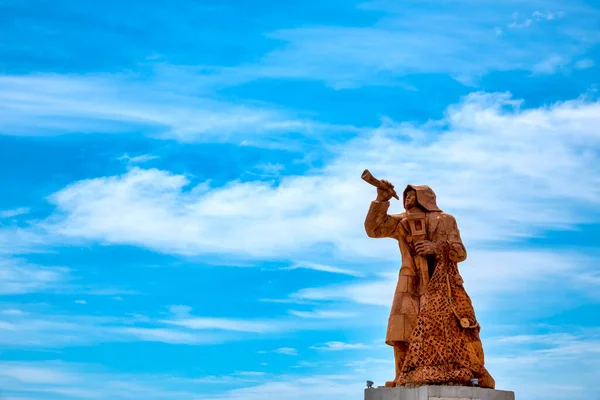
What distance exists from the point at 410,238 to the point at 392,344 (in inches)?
82.4

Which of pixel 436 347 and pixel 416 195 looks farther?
pixel 416 195

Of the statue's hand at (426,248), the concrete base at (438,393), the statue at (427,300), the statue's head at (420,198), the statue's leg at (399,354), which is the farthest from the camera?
the statue's head at (420,198)

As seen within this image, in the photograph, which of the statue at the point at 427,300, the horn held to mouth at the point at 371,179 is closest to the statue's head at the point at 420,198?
the statue at the point at 427,300

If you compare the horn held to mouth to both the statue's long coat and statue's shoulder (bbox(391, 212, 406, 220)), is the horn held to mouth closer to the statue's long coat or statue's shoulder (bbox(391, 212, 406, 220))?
the statue's long coat

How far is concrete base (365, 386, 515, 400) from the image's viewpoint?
18.3 metres

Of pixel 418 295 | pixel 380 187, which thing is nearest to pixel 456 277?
pixel 418 295

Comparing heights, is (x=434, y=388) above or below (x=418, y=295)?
below

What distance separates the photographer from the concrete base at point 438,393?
18266 mm

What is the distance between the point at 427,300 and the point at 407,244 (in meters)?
1.28

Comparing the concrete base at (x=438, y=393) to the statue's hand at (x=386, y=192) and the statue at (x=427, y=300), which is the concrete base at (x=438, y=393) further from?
the statue's hand at (x=386, y=192)

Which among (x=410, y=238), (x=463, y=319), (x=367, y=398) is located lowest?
(x=367, y=398)

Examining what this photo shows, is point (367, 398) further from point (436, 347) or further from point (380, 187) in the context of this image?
point (380, 187)

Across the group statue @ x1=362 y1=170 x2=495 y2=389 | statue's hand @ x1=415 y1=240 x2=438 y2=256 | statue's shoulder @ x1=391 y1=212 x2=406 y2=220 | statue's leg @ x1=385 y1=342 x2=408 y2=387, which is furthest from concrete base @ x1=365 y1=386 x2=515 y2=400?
statue's shoulder @ x1=391 y1=212 x2=406 y2=220

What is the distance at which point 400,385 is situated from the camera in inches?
748
